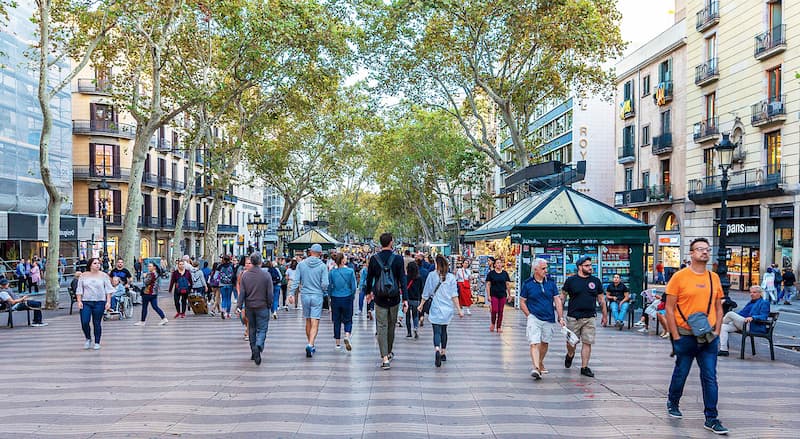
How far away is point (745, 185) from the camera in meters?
31.4

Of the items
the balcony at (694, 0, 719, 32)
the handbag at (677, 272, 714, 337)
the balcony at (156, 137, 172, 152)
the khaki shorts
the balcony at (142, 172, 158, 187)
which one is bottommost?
the khaki shorts

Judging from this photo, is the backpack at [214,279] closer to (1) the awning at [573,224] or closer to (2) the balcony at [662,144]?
(1) the awning at [573,224]

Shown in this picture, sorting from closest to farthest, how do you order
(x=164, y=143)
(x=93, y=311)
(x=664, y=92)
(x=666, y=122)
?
(x=93, y=311) < (x=664, y=92) < (x=666, y=122) < (x=164, y=143)

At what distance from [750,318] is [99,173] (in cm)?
4612

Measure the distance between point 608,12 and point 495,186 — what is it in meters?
49.3

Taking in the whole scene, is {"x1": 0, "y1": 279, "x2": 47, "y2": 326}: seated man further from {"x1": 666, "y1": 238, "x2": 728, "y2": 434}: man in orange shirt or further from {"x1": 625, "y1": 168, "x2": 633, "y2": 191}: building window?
{"x1": 625, "y1": 168, "x2": 633, "y2": 191}: building window

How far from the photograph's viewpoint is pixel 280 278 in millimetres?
20312

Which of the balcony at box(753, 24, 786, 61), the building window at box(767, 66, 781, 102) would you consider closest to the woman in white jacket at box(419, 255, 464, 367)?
the balcony at box(753, 24, 786, 61)

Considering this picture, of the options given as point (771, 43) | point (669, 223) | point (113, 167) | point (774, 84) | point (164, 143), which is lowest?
point (669, 223)

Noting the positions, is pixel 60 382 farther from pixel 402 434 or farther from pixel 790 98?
pixel 790 98

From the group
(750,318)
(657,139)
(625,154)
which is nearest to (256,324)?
(750,318)

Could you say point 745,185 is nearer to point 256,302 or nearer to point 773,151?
point 773,151

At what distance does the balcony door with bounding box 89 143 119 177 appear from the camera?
48562 mm

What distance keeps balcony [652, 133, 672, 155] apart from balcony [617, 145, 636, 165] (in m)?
2.74
